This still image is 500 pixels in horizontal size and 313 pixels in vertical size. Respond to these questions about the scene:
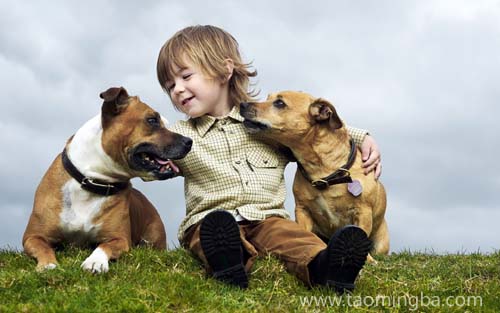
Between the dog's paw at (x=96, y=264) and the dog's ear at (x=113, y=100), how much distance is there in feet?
4.56

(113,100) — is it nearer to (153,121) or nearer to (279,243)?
(153,121)

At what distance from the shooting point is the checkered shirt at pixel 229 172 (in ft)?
22.6

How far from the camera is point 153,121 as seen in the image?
21.1ft

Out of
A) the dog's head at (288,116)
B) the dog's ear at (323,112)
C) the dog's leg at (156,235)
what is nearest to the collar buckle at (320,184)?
the dog's head at (288,116)

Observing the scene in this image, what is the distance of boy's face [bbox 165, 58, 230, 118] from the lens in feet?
23.7

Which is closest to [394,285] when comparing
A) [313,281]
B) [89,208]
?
[313,281]

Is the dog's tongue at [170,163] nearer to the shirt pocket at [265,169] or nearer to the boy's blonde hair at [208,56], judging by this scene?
the shirt pocket at [265,169]

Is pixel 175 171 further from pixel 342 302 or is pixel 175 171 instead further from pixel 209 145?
pixel 342 302

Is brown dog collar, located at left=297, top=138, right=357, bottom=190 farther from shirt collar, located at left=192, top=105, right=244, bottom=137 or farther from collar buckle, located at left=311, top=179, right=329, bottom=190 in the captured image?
shirt collar, located at left=192, top=105, right=244, bottom=137

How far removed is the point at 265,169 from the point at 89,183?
1.91 metres

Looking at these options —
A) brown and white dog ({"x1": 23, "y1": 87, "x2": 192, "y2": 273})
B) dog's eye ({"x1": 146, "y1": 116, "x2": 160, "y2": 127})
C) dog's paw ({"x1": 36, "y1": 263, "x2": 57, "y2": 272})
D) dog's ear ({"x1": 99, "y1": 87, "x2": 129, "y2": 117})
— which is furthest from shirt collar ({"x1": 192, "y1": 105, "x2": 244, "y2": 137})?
dog's paw ({"x1": 36, "y1": 263, "x2": 57, "y2": 272})

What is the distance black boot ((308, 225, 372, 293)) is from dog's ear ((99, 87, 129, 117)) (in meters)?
2.38

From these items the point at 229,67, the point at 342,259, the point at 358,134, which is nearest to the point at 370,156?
the point at 358,134

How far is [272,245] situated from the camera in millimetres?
6395
